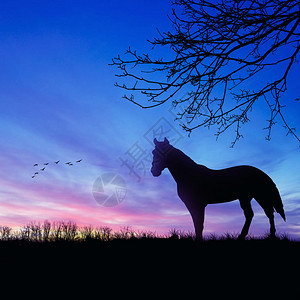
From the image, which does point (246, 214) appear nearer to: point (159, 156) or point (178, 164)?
point (178, 164)

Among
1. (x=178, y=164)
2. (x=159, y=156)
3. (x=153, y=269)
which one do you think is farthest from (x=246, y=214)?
(x=153, y=269)

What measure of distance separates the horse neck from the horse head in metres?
0.15

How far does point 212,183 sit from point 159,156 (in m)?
1.78

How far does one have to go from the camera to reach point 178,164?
9180 millimetres

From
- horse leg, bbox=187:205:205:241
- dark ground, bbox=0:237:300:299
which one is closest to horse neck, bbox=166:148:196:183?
horse leg, bbox=187:205:205:241

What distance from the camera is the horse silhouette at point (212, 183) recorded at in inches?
358

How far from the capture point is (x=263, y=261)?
18.7ft

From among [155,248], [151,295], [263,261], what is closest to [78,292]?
[151,295]

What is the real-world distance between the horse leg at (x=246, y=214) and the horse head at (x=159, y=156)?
263cm

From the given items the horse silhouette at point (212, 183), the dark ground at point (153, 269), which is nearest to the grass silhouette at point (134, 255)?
the dark ground at point (153, 269)

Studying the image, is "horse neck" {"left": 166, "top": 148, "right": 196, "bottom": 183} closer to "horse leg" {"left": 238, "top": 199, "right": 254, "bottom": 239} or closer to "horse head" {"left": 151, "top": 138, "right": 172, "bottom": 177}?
"horse head" {"left": 151, "top": 138, "right": 172, "bottom": 177}

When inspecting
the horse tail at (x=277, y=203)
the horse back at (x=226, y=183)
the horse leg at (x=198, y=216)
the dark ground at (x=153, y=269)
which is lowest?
the dark ground at (x=153, y=269)

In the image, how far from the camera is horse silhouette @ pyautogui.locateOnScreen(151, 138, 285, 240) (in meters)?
9.09

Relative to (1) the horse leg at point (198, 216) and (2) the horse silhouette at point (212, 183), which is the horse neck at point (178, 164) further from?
(1) the horse leg at point (198, 216)
